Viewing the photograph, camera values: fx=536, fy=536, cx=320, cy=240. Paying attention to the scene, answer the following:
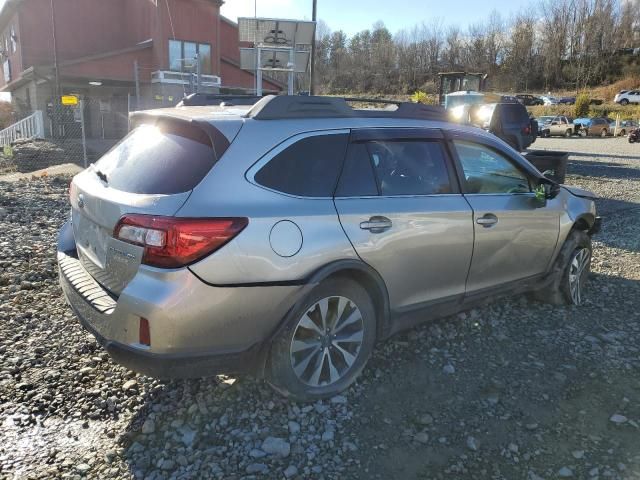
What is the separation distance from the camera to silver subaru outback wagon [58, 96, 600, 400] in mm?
2602

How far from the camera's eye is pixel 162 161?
2.93 metres

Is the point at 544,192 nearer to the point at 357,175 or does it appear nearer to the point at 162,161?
the point at 357,175

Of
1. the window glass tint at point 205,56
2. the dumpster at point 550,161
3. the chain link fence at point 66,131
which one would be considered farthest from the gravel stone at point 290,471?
the window glass tint at point 205,56

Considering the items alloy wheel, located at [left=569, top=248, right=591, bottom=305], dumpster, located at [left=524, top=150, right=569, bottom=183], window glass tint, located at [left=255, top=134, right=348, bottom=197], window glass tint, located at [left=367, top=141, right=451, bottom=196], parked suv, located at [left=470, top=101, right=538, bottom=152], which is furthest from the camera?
parked suv, located at [left=470, top=101, right=538, bottom=152]

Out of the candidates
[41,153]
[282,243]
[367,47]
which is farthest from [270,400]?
[367,47]

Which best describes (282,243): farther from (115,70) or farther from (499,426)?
(115,70)

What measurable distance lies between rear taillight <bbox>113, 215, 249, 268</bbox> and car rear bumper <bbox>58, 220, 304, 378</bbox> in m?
0.06

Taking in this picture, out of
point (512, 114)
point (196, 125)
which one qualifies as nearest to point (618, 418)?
point (196, 125)

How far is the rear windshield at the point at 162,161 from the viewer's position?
2.76 meters

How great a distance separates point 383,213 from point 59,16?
31344mm

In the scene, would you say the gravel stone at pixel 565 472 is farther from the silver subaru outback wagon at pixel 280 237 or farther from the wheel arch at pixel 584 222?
the wheel arch at pixel 584 222

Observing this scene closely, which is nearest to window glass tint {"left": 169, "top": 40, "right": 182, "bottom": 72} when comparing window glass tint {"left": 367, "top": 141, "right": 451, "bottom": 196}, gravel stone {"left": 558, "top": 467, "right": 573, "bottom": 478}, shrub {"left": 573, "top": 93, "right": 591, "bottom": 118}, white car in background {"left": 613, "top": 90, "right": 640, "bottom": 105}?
window glass tint {"left": 367, "top": 141, "right": 451, "bottom": 196}

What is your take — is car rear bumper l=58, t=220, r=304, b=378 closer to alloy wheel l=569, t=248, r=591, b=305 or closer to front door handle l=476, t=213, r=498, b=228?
front door handle l=476, t=213, r=498, b=228

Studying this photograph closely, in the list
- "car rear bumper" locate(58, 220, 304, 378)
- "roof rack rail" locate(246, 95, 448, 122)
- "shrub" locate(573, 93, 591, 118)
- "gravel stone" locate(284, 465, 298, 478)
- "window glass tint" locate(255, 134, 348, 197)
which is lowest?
"gravel stone" locate(284, 465, 298, 478)
